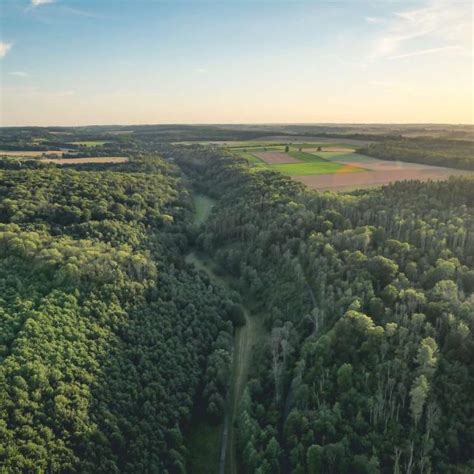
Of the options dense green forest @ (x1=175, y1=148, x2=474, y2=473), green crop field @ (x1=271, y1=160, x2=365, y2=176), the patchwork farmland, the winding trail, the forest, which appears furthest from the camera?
green crop field @ (x1=271, y1=160, x2=365, y2=176)

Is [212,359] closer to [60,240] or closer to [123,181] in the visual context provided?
[60,240]

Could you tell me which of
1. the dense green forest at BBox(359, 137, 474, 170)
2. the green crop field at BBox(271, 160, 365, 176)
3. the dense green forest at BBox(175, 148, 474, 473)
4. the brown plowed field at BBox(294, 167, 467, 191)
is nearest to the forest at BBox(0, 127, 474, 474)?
the dense green forest at BBox(175, 148, 474, 473)

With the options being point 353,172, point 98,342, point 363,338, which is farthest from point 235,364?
point 353,172

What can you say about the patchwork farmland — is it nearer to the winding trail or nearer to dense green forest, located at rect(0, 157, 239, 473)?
the winding trail

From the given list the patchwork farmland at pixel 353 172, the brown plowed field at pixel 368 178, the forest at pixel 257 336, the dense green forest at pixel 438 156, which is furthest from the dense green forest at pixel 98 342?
the dense green forest at pixel 438 156

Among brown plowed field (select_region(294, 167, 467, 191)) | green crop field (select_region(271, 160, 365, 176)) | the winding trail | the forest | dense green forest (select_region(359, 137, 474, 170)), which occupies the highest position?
dense green forest (select_region(359, 137, 474, 170))

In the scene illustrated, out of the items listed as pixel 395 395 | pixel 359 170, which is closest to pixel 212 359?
pixel 395 395
